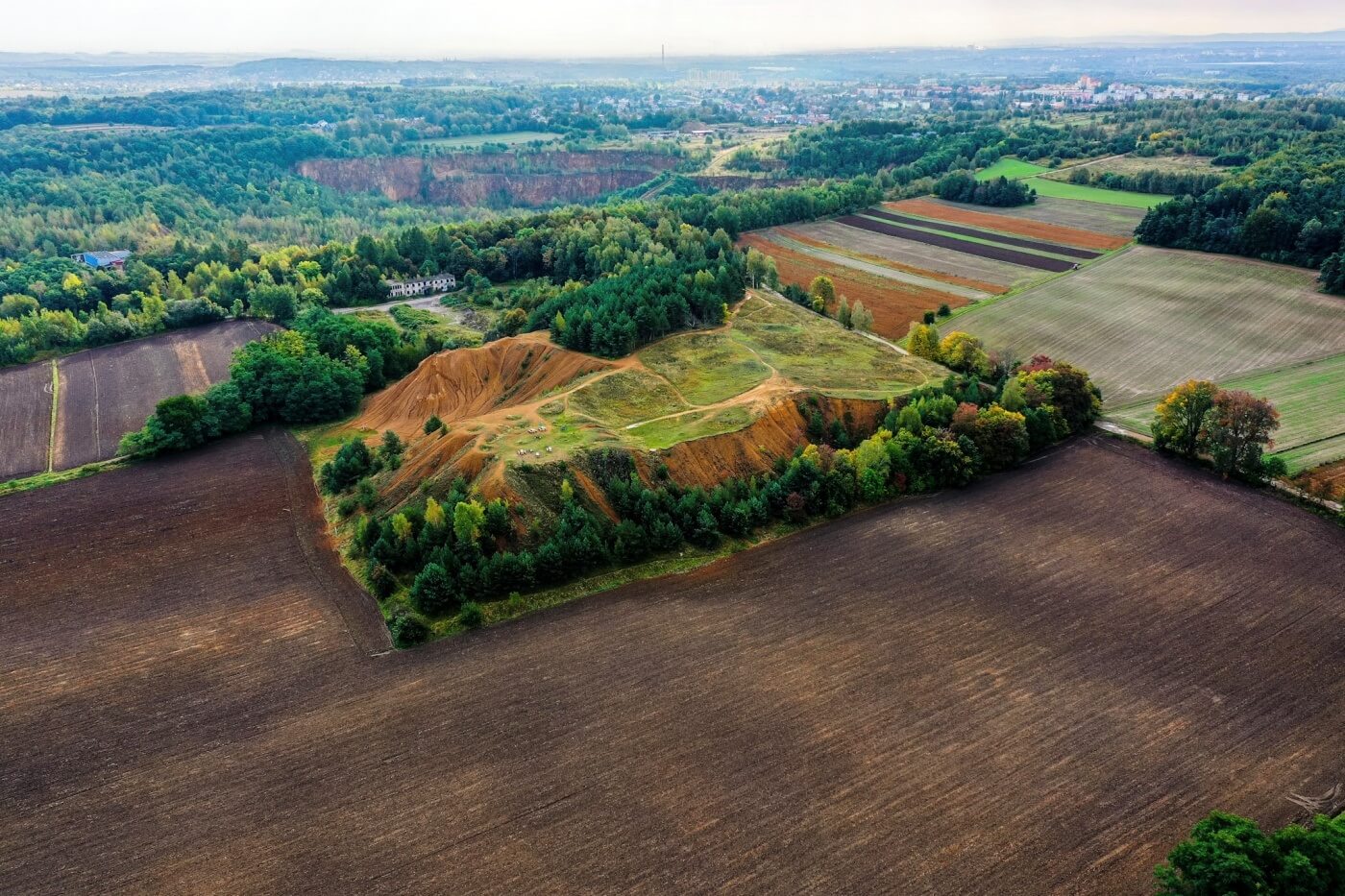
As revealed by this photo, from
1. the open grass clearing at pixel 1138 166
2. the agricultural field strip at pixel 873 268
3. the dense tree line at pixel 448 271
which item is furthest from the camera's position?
the open grass clearing at pixel 1138 166

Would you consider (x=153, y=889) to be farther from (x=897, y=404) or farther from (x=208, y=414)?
(x=897, y=404)

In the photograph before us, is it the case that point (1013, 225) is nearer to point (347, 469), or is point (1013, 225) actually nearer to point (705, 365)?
point (705, 365)

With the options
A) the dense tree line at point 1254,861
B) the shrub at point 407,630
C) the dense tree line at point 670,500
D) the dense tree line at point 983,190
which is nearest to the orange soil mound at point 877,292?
the dense tree line at point 670,500

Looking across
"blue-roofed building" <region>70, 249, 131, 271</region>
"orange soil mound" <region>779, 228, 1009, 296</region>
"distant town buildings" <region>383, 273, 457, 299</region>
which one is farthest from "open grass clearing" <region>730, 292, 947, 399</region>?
"blue-roofed building" <region>70, 249, 131, 271</region>

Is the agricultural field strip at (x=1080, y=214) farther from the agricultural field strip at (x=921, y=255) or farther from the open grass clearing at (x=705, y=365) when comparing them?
the open grass clearing at (x=705, y=365)

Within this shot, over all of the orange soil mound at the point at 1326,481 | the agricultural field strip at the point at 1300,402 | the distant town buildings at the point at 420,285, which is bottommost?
the orange soil mound at the point at 1326,481

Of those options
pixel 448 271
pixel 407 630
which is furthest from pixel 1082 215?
pixel 407 630
